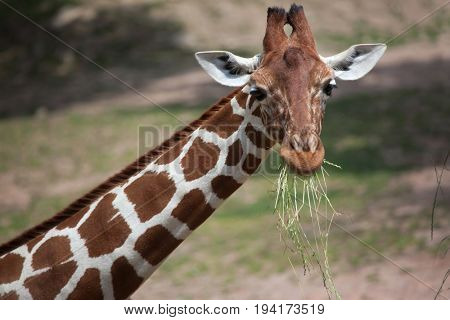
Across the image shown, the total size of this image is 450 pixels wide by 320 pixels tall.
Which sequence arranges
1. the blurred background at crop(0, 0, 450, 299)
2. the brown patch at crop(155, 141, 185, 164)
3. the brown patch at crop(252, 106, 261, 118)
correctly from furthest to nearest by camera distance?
the blurred background at crop(0, 0, 450, 299)
the brown patch at crop(155, 141, 185, 164)
the brown patch at crop(252, 106, 261, 118)

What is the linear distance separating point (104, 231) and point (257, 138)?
130cm

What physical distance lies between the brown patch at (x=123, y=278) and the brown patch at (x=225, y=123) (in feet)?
3.73

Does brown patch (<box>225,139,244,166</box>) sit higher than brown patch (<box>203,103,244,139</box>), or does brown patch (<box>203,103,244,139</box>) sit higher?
brown patch (<box>203,103,244,139</box>)

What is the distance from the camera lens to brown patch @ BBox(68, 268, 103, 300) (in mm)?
6234

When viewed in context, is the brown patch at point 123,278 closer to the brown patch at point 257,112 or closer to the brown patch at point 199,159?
the brown patch at point 199,159

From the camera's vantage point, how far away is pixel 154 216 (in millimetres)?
6234

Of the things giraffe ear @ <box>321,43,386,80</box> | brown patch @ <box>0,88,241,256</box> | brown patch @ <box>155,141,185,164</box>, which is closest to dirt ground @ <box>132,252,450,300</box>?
brown patch @ <box>0,88,241,256</box>

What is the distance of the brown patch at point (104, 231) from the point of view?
625 cm

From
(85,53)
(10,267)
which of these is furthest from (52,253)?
(85,53)

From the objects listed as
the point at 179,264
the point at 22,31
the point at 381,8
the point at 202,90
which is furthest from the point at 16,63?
the point at 179,264

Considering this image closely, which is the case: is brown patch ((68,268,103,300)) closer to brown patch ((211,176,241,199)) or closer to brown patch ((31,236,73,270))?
brown patch ((31,236,73,270))

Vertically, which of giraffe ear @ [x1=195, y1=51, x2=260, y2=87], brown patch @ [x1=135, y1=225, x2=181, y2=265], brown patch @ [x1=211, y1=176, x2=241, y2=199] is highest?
giraffe ear @ [x1=195, y1=51, x2=260, y2=87]

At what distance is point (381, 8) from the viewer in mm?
21797

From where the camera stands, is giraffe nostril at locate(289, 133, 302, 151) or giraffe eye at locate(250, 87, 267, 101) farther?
giraffe eye at locate(250, 87, 267, 101)
